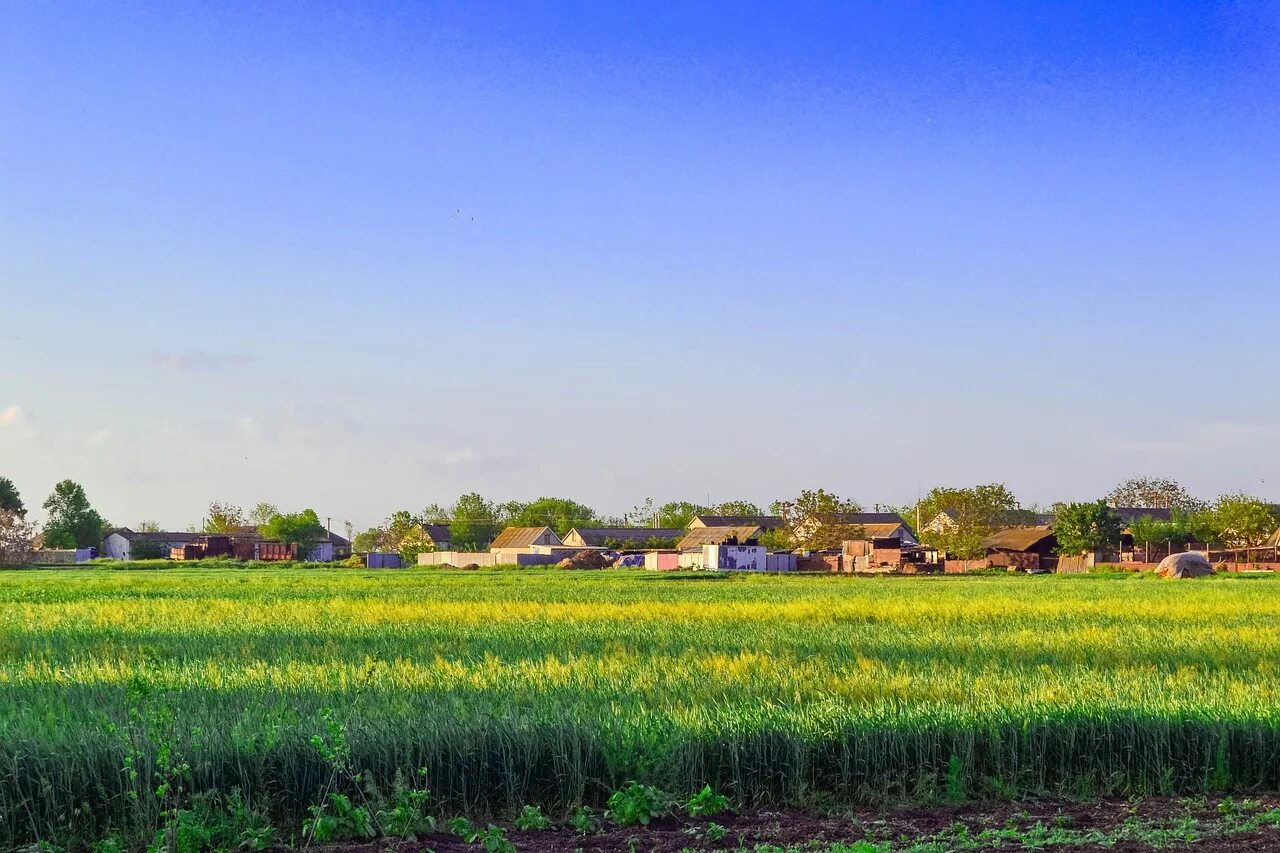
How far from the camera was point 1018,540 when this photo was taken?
111250mm

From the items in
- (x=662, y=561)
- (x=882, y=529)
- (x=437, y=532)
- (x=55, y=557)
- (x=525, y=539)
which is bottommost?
(x=662, y=561)

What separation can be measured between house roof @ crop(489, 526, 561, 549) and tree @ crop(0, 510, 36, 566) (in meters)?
48.6

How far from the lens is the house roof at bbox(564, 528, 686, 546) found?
443 feet

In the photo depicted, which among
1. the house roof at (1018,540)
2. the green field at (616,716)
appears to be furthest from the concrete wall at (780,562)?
the green field at (616,716)

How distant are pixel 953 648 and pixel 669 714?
406 inches

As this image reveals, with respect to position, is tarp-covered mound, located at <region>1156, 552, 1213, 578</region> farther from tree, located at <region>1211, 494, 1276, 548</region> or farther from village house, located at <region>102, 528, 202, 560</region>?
village house, located at <region>102, 528, 202, 560</region>

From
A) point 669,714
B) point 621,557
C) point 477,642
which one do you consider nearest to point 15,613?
point 477,642

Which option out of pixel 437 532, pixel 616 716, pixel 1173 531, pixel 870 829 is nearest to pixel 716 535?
pixel 1173 531

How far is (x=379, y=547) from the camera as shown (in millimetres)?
190000

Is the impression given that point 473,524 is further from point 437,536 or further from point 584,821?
point 584,821

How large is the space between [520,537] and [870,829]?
131 m

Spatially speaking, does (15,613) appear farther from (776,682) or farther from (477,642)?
(776,682)

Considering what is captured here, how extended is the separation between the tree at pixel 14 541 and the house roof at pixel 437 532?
49.7m

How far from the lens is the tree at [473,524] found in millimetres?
152000
